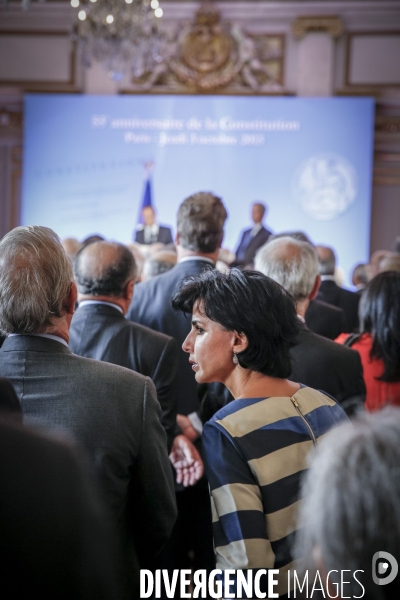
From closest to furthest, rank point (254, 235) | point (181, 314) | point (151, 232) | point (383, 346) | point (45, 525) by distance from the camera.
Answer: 1. point (45, 525)
2. point (383, 346)
3. point (181, 314)
4. point (254, 235)
5. point (151, 232)

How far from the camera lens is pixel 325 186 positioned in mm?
9055

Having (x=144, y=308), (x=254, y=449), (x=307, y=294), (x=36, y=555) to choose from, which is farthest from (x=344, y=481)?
(x=144, y=308)

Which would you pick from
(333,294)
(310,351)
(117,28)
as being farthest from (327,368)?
(117,28)

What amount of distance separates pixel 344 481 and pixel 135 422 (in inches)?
35.6

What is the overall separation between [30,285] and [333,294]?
2689 millimetres

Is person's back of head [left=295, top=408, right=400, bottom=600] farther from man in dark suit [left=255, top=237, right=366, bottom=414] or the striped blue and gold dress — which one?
man in dark suit [left=255, top=237, right=366, bottom=414]

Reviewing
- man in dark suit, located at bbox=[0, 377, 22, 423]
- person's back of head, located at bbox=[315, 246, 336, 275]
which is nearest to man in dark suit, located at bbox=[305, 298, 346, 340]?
person's back of head, located at bbox=[315, 246, 336, 275]

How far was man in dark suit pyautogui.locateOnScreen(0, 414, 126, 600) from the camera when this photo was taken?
0.79m

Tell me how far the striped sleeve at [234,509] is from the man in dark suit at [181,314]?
1.36m

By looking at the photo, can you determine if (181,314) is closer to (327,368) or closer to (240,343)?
(327,368)

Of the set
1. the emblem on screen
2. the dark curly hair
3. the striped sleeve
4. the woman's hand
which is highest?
the emblem on screen

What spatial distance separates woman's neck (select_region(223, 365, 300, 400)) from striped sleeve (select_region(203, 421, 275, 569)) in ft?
0.57

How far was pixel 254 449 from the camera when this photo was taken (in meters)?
1.45

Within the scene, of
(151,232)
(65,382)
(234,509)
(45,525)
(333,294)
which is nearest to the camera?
(45,525)
